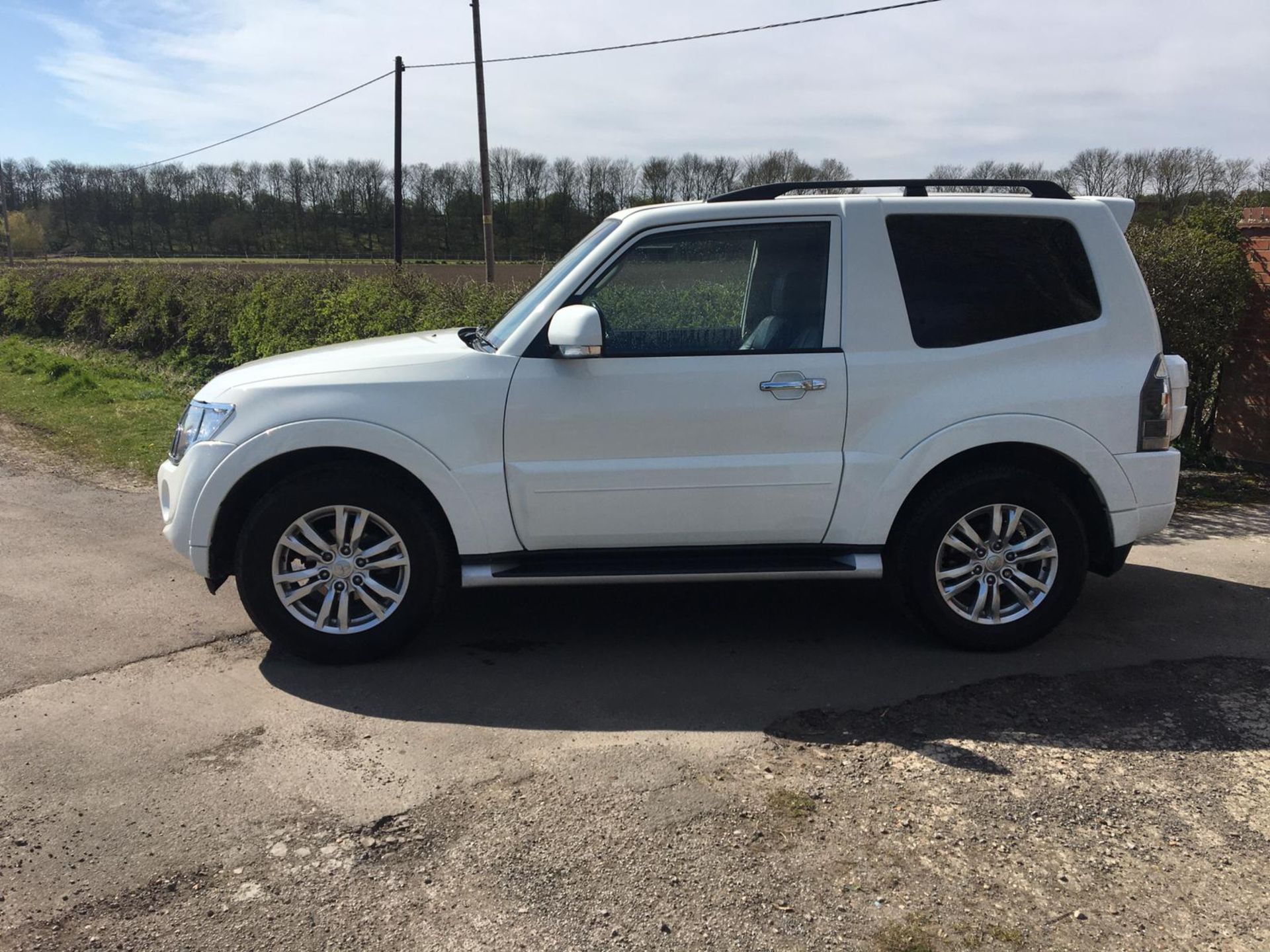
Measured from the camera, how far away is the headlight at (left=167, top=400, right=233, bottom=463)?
172 inches

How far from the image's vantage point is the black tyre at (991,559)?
4.44 metres

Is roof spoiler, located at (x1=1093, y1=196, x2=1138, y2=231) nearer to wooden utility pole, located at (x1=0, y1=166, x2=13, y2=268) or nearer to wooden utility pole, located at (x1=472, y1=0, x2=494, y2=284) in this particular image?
wooden utility pole, located at (x1=472, y1=0, x2=494, y2=284)

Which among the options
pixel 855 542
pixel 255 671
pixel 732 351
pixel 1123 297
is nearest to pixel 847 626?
pixel 855 542

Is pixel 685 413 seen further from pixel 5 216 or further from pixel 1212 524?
pixel 5 216

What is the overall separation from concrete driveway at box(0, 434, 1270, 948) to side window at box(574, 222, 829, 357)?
1448 mm

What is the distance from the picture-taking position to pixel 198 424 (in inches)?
176

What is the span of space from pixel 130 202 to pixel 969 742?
202 ft

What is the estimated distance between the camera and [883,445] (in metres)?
4.39

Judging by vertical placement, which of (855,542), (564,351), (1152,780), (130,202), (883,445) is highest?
(130,202)

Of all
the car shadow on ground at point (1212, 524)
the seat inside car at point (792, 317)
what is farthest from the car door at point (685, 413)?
the car shadow on ground at point (1212, 524)

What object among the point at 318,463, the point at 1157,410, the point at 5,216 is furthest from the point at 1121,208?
the point at 5,216

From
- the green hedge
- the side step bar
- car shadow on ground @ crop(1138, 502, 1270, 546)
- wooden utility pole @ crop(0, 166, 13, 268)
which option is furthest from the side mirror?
wooden utility pole @ crop(0, 166, 13, 268)

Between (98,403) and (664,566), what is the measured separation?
1003cm

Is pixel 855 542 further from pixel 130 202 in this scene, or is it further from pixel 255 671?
pixel 130 202
